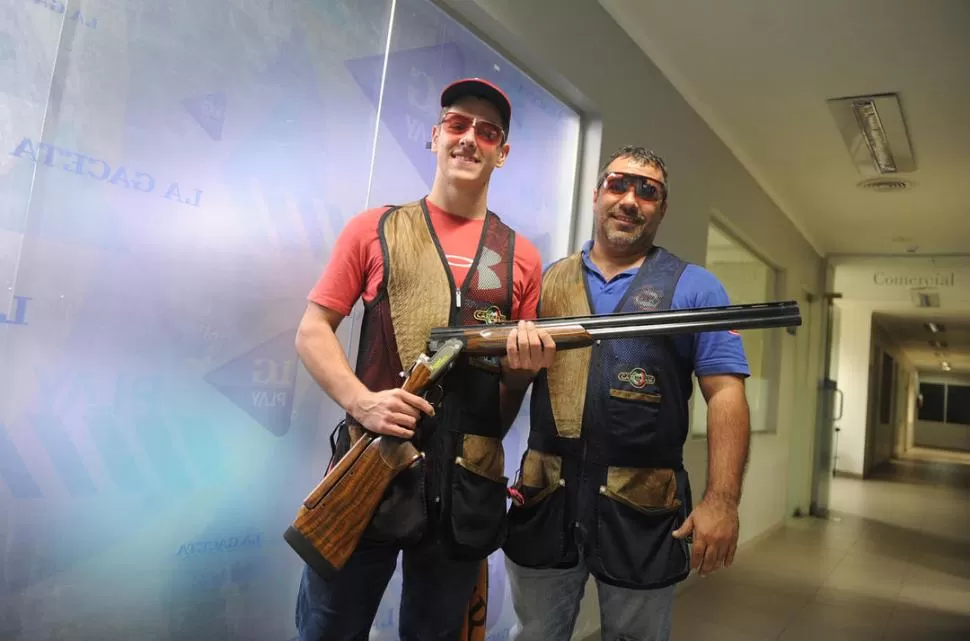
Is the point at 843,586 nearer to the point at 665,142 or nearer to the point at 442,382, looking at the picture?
the point at 665,142

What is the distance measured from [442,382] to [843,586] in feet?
12.8

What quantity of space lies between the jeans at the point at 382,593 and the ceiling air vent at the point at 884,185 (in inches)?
179

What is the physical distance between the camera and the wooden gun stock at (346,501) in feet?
3.98

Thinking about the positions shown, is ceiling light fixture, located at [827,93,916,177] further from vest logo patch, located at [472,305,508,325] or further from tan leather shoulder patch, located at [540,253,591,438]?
vest logo patch, located at [472,305,508,325]

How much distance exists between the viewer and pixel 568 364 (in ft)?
5.19

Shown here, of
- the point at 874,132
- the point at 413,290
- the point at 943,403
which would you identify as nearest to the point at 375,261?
the point at 413,290

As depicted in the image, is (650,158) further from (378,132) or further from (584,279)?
(378,132)

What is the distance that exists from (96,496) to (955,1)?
133 inches

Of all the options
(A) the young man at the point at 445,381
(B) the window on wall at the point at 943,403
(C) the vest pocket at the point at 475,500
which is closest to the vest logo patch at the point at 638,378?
(A) the young man at the point at 445,381

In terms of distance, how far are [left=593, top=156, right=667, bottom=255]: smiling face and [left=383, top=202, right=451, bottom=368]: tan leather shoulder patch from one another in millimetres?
469

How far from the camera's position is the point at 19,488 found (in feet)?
4.23

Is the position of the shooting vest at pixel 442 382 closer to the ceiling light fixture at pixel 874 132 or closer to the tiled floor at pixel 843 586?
the tiled floor at pixel 843 586

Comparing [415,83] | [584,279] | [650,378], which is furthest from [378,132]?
[650,378]

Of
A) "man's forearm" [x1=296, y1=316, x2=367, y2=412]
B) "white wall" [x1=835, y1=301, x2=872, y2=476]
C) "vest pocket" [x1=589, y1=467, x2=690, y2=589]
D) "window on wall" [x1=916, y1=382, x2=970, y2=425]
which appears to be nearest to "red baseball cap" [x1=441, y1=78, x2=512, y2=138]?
"man's forearm" [x1=296, y1=316, x2=367, y2=412]
